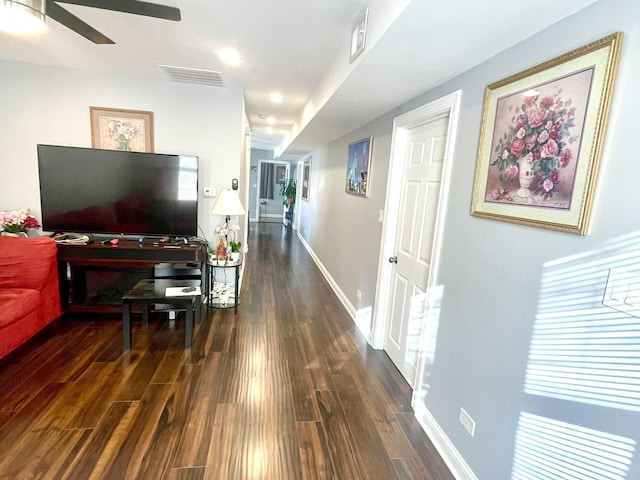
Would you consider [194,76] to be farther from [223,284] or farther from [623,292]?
[623,292]

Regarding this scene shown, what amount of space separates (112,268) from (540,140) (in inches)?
148

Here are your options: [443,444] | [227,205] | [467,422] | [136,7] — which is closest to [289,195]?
[227,205]

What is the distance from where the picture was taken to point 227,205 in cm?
322

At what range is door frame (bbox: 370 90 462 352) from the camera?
1937 mm

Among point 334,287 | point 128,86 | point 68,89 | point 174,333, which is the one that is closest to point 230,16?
point 128,86

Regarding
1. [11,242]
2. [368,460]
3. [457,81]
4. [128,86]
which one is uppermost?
[128,86]

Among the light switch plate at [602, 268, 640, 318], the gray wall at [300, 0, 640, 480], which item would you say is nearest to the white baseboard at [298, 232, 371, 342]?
the gray wall at [300, 0, 640, 480]

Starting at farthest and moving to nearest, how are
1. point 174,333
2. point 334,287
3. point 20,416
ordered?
point 334,287 < point 174,333 < point 20,416

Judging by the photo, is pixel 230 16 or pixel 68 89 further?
pixel 68 89

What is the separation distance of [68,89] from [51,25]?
1.13 meters

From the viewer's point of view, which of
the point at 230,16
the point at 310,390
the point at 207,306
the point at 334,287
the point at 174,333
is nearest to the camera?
the point at 230,16

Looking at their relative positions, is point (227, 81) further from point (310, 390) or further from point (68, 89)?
point (310, 390)

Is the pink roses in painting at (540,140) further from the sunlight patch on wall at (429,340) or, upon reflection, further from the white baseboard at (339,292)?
the white baseboard at (339,292)

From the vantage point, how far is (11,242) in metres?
2.58
